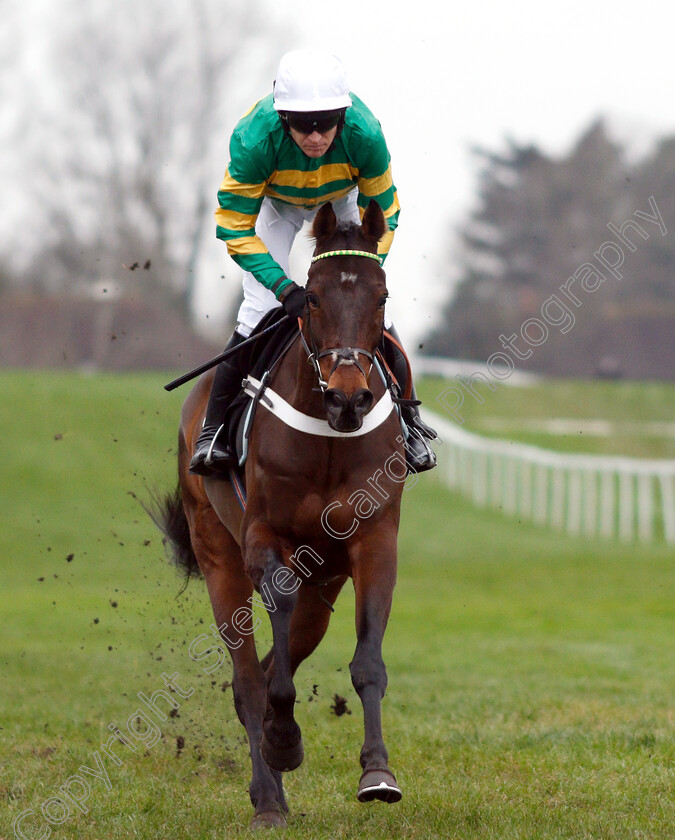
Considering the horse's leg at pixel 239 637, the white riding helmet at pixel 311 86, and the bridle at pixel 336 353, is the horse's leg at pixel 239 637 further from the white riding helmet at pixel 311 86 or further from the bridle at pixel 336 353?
the white riding helmet at pixel 311 86

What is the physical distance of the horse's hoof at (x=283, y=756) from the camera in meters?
4.32

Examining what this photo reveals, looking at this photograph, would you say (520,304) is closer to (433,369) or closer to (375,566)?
(433,369)

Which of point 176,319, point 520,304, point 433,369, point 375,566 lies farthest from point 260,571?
point 520,304

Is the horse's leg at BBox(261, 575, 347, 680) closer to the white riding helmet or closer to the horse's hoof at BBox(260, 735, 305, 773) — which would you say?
the horse's hoof at BBox(260, 735, 305, 773)

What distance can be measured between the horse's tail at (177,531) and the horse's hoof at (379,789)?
2703mm

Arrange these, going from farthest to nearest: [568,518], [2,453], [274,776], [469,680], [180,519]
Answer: [2,453], [568,518], [469,680], [180,519], [274,776]

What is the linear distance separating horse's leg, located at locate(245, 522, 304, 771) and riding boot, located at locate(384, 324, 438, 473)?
83 cm

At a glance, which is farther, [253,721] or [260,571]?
[253,721]

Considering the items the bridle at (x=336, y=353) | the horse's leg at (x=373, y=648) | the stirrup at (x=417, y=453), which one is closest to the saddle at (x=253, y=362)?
the bridle at (x=336, y=353)

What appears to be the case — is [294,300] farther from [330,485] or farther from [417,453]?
[417,453]

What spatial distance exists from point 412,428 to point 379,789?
1.72 metres

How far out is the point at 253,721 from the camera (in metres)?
5.03

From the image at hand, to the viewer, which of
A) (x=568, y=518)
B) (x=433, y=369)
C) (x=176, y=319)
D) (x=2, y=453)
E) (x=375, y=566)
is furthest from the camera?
(x=433, y=369)

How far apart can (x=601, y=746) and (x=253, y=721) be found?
1912 mm
